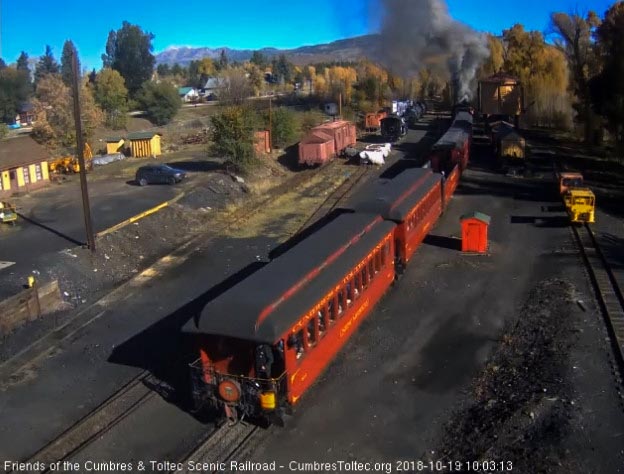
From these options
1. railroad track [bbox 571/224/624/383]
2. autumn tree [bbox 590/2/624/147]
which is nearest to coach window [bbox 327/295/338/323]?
railroad track [bbox 571/224/624/383]

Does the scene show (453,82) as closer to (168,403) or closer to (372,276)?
(372,276)

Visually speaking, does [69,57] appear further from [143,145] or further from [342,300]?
[342,300]

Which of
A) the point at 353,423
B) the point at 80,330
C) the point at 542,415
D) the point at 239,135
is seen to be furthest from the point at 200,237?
the point at 542,415

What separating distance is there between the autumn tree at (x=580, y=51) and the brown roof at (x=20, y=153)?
41.5 meters

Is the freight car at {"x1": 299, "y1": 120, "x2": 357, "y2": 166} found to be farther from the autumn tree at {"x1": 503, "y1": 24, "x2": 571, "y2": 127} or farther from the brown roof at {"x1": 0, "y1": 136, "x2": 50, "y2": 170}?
the autumn tree at {"x1": 503, "y1": 24, "x2": 571, "y2": 127}

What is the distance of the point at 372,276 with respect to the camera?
1669cm

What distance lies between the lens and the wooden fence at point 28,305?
17.6 m

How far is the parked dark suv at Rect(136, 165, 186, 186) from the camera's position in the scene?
36875 millimetres

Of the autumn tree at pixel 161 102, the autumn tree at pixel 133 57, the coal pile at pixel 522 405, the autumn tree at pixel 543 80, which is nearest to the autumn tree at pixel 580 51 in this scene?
the autumn tree at pixel 543 80

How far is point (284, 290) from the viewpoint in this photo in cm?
1201

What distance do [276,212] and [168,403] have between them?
61.2 ft

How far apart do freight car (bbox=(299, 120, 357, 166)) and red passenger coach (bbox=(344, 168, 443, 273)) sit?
16704mm

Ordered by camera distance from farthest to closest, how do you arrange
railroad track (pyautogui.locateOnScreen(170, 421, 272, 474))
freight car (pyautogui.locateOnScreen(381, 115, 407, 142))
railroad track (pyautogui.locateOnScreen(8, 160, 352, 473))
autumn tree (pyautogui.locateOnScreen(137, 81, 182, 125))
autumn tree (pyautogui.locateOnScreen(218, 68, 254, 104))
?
autumn tree (pyautogui.locateOnScreen(137, 81, 182, 125))
autumn tree (pyautogui.locateOnScreen(218, 68, 254, 104))
freight car (pyautogui.locateOnScreen(381, 115, 407, 142))
railroad track (pyautogui.locateOnScreen(8, 160, 352, 473))
railroad track (pyautogui.locateOnScreen(170, 421, 272, 474))

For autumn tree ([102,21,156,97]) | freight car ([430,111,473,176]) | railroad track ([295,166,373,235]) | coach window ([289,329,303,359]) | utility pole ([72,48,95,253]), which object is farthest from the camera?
autumn tree ([102,21,156,97])
